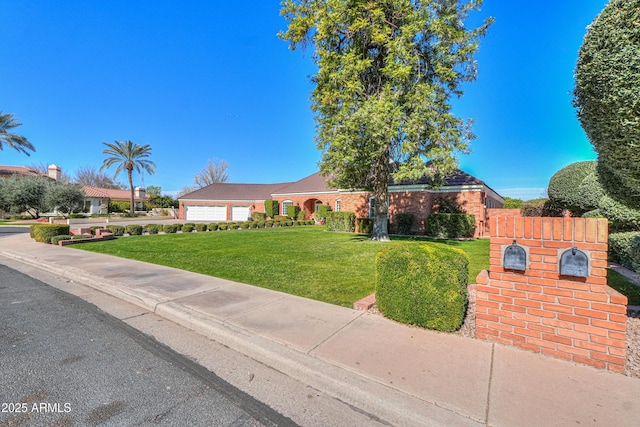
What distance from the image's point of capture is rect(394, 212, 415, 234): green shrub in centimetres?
1761

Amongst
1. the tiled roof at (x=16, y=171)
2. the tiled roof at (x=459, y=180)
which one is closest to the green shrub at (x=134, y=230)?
the tiled roof at (x=459, y=180)

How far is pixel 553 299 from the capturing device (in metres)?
2.94

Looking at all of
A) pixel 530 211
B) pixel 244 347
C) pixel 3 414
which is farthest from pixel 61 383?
pixel 530 211

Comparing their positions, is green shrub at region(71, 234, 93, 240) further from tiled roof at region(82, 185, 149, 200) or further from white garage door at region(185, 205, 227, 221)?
tiled roof at region(82, 185, 149, 200)

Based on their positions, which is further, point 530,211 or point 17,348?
point 530,211

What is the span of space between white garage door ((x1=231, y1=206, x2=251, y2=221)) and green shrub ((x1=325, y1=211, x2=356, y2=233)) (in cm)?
1915

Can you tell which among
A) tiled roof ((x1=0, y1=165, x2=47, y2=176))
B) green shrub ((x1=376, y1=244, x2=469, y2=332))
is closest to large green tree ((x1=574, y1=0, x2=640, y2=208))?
green shrub ((x1=376, y1=244, x2=469, y2=332))

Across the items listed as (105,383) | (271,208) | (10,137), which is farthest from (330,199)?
(10,137)

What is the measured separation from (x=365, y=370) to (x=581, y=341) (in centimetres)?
227

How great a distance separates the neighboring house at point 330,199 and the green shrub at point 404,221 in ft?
1.60

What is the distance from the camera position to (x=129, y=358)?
10.4ft

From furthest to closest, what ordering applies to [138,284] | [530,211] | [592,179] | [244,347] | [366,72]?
[530,211] → [366,72] → [592,179] → [138,284] → [244,347]

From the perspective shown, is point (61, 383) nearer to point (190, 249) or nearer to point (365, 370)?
point (365, 370)

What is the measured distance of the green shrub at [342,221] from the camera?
19253 mm
